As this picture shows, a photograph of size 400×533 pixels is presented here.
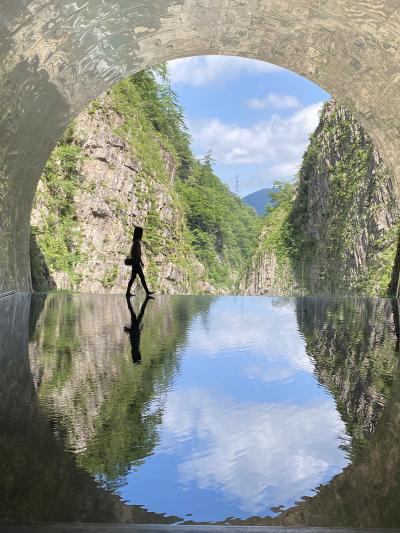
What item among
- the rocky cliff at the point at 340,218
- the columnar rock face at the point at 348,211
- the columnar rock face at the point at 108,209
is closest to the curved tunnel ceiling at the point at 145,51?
the rocky cliff at the point at 340,218

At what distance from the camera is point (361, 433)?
2641mm

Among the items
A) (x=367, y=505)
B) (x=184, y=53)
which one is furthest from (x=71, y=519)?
(x=184, y=53)

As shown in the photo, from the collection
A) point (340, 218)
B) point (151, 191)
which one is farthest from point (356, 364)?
point (151, 191)

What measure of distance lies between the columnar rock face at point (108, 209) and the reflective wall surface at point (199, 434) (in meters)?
21.7

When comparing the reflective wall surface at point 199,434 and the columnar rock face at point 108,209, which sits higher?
the columnar rock face at point 108,209

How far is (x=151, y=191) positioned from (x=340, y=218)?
10740 mm

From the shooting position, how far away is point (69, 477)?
200 centimetres

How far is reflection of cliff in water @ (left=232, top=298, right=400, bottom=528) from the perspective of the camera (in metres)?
1.75

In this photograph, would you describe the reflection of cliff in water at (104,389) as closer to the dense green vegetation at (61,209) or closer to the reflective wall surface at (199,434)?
the reflective wall surface at (199,434)

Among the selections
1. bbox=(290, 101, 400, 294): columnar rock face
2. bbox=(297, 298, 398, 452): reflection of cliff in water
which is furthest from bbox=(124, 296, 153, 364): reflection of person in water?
bbox=(290, 101, 400, 294): columnar rock face

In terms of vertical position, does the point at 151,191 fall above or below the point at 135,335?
above

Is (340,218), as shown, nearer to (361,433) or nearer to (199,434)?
(361,433)

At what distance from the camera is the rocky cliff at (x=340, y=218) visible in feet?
78.0

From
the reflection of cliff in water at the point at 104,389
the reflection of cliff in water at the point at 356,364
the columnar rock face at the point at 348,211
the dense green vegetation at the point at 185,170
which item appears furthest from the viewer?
the dense green vegetation at the point at 185,170
